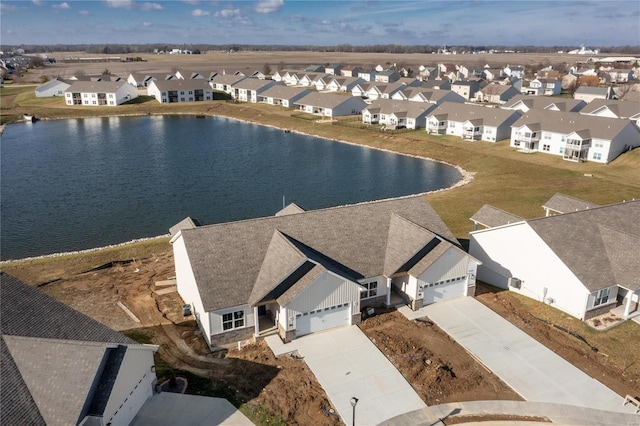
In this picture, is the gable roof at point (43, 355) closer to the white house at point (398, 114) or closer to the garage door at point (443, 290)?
the garage door at point (443, 290)

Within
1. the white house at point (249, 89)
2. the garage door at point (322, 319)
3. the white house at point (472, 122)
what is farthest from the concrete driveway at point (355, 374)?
the white house at point (249, 89)

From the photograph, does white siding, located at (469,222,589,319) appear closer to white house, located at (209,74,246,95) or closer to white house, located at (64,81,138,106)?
white house, located at (64,81,138,106)

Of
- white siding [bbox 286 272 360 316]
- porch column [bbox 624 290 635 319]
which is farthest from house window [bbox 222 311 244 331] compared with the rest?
porch column [bbox 624 290 635 319]

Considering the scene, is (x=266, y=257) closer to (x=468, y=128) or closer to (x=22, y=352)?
(x=22, y=352)

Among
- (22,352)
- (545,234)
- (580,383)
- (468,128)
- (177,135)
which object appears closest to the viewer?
(22,352)

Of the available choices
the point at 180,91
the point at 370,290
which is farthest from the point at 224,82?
the point at 370,290

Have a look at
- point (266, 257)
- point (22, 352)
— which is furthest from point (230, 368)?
point (22, 352)
